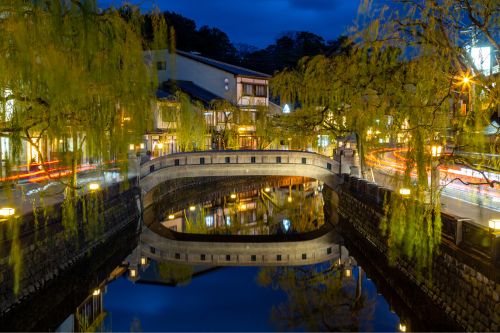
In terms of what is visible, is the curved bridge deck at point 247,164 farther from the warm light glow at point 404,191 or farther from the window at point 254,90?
the window at point 254,90

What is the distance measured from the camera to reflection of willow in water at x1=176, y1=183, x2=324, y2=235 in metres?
25.8

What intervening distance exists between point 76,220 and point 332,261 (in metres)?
9.95

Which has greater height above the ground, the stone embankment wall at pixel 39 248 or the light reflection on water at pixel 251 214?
the stone embankment wall at pixel 39 248

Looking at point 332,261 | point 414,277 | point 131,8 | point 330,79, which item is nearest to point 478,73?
point 414,277

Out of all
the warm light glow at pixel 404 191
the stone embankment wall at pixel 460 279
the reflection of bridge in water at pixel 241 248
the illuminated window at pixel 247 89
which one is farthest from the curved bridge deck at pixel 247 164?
the illuminated window at pixel 247 89

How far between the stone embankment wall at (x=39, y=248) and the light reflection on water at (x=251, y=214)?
7534mm

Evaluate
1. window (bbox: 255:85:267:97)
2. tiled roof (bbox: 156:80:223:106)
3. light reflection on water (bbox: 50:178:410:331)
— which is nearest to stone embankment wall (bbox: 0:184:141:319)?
light reflection on water (bbox: 50:178:410:331)

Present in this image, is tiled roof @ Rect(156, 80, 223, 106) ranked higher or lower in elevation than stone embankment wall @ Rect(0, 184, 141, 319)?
higher

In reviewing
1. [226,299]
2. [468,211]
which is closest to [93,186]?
[226,299]

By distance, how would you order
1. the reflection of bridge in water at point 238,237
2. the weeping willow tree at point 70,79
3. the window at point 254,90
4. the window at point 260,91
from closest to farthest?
the weeping willow tree at point 70,79
the reflection of bridge in water at point 238,237
the window at point 254,90
the window at point 260,91

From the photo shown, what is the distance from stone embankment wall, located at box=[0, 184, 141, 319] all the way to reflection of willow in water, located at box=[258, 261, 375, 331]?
650 cm

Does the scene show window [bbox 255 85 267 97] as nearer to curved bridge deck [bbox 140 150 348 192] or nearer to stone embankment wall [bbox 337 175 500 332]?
curved bridge deck [bbox 140 150 348 192]

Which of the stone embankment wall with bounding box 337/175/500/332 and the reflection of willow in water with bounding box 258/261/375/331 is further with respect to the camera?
the reflection of willow in water with bounding box 258/261/375/331

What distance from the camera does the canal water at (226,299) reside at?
13281mm
